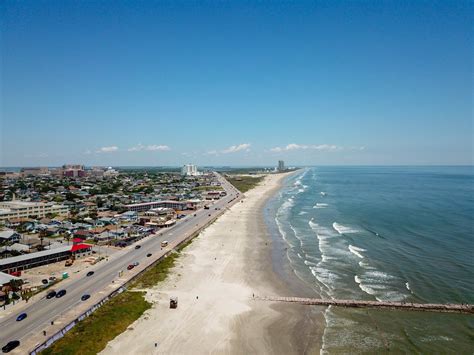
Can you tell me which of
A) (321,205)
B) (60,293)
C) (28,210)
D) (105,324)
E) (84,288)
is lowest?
(105,324)

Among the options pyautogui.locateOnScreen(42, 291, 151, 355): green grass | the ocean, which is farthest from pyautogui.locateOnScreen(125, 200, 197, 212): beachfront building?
pyautogui.locateOnScreen(42, 291, 151, 355): green grass

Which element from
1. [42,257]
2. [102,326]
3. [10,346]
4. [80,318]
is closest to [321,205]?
[42,257]

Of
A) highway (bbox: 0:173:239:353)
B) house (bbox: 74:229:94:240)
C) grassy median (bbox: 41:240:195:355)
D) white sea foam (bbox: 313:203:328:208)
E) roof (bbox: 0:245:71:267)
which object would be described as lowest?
grassy median (bbox: 41:240:195:355)

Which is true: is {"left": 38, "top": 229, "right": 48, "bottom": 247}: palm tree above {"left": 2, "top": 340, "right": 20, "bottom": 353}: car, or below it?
above

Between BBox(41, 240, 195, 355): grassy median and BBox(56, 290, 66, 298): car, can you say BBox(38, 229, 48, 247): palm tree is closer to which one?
BBox(56, 290, 66, 298): car

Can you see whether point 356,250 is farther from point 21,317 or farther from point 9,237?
point 9,237

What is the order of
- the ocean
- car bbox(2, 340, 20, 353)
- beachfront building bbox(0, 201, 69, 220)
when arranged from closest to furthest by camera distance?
1. car bbox(2, 340, 20, 353)
2. the ocean
3. beachfront building bbox(0, 201, 69, 220)

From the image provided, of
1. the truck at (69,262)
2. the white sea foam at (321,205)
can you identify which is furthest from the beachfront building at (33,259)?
the white sea foam at (321,205)
